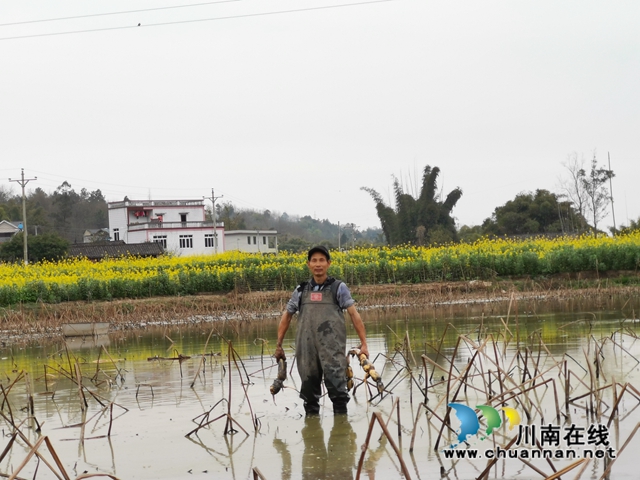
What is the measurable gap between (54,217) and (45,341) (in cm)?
7041

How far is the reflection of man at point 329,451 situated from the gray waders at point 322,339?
0.37 m

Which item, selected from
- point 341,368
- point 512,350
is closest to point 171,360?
point 512,350

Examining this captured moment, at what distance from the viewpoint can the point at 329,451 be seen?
20.4 feet

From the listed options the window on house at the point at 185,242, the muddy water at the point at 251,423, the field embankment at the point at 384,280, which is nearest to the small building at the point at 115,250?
the window on house at the point at 185,242

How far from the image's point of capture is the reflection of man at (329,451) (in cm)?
570

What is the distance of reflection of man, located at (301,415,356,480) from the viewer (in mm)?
5695

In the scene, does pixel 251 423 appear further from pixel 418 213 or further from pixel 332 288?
pixel 418 213

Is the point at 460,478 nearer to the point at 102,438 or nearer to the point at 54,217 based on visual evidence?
the point at 102,438

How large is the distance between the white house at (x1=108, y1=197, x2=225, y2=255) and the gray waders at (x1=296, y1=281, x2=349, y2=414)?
60.0m

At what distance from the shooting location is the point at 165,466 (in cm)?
609

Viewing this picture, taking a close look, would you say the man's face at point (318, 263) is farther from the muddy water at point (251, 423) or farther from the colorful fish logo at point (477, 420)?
the colorful fish logo at point (477, 420)

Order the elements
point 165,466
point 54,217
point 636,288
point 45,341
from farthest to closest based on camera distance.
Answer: point 54,217 < point 636,288 < point 45,341 < point 165,466

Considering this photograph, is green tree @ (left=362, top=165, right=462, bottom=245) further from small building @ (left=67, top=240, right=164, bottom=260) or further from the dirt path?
the dirt path

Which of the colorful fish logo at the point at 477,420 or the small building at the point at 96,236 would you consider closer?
the colorful fish logo at the point at 477,420
